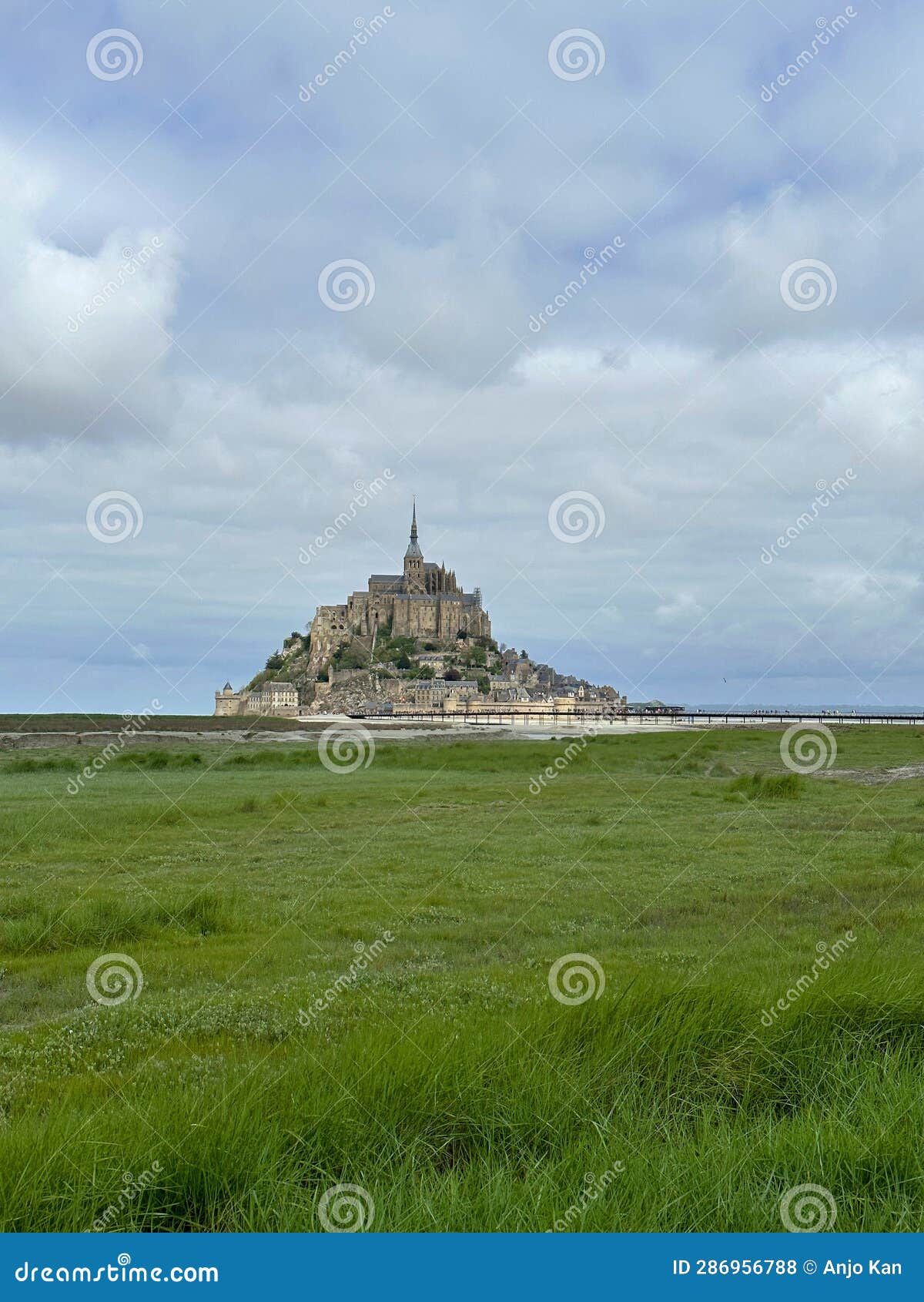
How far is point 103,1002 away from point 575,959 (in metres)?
4.65

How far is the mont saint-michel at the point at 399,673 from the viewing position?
161m

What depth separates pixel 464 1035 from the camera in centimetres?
586

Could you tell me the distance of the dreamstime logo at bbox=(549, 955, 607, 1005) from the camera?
6.89m

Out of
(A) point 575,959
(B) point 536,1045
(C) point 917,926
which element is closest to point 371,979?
(A) point 575,959

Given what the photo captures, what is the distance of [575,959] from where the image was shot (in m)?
8.84

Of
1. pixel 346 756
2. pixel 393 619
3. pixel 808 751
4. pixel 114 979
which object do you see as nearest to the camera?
pixel 114 979

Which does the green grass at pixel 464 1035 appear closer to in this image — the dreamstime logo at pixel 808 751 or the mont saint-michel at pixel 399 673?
the dreamstime logo at pixel 808 751

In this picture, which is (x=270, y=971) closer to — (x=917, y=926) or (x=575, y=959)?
(x=575, y=959)
